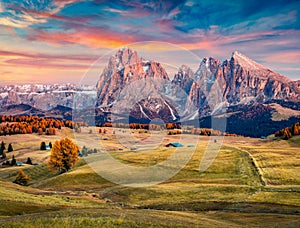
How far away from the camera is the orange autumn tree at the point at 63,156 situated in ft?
402

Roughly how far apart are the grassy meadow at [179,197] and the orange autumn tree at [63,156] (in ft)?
33.8

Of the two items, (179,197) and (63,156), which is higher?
(179,197)

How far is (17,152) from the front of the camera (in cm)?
19975

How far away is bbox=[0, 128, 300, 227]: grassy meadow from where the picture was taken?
3410 cm

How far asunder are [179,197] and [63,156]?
6976 cm

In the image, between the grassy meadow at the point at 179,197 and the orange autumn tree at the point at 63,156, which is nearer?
the grassy meadow at the point at 179,197

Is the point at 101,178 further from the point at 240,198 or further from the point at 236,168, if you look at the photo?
the point at 240,198

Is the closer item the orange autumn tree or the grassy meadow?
the grassy meadow

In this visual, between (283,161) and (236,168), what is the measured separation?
625 inches

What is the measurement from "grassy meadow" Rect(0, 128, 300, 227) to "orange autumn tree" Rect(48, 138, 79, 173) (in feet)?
33.8

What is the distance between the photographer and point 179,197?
6562cm

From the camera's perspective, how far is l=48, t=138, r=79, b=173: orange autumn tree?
402 feet

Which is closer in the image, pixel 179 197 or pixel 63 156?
pixel 179 197

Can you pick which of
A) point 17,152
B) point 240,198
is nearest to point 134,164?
point 240,198
